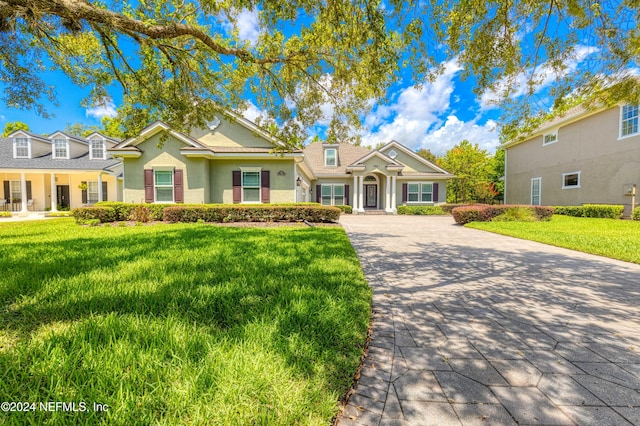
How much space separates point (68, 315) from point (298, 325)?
217cm

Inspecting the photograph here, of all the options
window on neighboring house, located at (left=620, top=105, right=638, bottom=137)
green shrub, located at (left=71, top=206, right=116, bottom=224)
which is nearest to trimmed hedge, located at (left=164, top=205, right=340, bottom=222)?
green shrub, located at (left=71, top=206, right=116, bottom=224)

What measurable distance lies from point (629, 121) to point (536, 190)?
698cm

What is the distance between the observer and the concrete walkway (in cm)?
164

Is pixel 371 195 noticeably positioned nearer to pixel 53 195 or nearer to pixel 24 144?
pixel 53 195

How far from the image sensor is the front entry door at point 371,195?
24188 mm

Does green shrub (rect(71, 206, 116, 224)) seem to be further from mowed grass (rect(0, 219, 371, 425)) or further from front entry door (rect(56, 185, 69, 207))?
front entry door (rect(56, 185, 69, 207))

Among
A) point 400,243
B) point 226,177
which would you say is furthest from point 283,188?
point 400,243

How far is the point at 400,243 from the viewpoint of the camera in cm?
773

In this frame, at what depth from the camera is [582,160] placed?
1584 centimetres

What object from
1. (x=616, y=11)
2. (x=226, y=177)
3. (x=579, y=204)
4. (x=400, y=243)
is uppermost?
(x=616, y=11)

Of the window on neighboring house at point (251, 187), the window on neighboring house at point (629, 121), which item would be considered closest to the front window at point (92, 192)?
the window on neighboring house at point (251, 187)

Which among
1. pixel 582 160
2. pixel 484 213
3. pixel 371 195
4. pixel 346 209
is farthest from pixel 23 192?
pixel 582 160

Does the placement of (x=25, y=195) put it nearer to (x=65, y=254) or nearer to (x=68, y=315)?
(x=65, y=254)

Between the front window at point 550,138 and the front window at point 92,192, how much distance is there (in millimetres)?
34603
